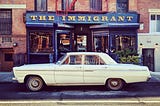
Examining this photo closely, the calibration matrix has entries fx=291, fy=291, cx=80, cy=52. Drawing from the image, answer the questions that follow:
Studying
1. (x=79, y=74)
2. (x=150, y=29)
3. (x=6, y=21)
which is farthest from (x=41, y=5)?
(x=79, y=74)

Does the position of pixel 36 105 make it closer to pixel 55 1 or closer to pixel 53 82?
pixel 53 82

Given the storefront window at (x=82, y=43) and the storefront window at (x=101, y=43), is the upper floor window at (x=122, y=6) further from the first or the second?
the storefront window at (x=82, y=43)

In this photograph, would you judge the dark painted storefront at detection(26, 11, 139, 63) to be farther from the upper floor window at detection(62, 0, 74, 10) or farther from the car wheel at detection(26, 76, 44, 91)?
the car wheel at detection(26, 76, 44, 91)

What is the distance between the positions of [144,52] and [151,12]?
2610 millimetres

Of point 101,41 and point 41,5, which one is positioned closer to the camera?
point 41,5

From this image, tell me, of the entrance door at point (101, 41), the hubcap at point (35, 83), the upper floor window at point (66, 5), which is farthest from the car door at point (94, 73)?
the upper floor window at point (66, 5)

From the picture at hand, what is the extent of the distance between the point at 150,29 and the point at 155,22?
2.03 feet

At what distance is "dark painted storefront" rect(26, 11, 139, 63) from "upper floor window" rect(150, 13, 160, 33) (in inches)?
50.4

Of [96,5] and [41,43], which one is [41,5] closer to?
[41,43]

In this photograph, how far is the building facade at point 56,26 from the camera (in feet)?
58.6

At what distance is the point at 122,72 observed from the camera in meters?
11.6

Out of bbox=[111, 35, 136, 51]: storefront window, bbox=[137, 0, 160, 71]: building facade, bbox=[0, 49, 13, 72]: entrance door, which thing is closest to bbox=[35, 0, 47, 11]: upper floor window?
bbox=[0, 49, 13, 72]: entrance door

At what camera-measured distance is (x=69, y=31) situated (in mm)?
18625

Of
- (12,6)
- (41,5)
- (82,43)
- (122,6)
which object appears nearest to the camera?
(12,6)
